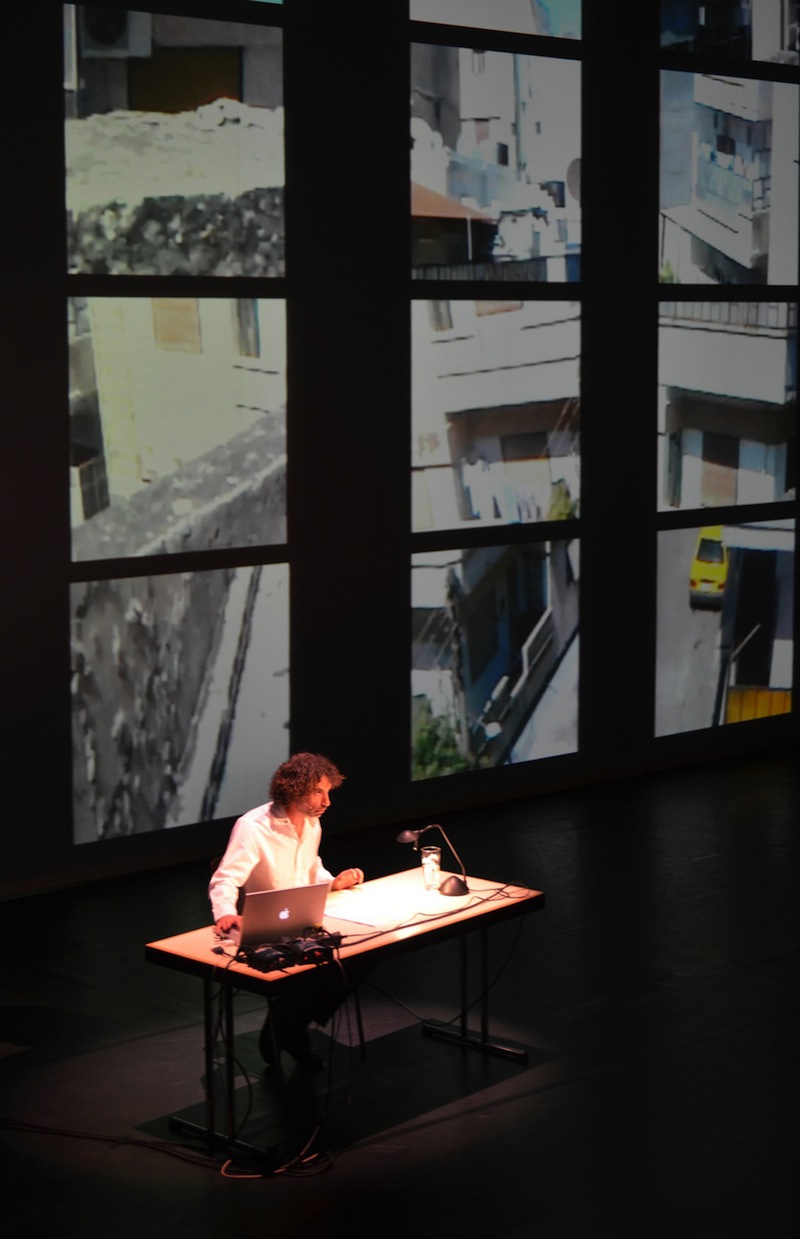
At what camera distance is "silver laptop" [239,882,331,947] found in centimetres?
523

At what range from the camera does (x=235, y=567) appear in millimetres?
8516

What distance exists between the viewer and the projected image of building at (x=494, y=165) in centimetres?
906

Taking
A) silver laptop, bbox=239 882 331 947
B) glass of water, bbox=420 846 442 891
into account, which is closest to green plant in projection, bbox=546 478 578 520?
glass of water, bbox=420 846 442 891

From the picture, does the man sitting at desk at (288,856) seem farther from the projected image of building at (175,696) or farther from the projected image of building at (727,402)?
the projected image of building at (727,402)

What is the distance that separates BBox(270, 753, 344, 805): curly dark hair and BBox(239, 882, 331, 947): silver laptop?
1.23 feet

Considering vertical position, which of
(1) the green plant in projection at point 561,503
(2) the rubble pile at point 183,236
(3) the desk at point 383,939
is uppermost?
(2) the rubble pile at point 183,236

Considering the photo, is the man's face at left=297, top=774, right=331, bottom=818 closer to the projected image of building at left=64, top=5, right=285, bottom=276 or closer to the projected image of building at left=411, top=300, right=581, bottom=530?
the projected image of building at left=64, top=5, right=285, bottom=276

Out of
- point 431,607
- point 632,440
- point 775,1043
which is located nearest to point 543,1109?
point 775,1043

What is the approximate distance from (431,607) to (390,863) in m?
1.51

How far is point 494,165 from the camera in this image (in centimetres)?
931

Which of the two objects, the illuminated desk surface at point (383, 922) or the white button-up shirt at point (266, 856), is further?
the white button-up shirt at point (266, 856)

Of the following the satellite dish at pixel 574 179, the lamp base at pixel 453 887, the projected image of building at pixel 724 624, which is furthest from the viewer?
the projected image of building at pixel 724 624

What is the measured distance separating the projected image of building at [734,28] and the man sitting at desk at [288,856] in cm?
592

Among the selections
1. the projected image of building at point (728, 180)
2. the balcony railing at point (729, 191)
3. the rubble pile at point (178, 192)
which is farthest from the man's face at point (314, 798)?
the balcony railing at point (729, 191)
